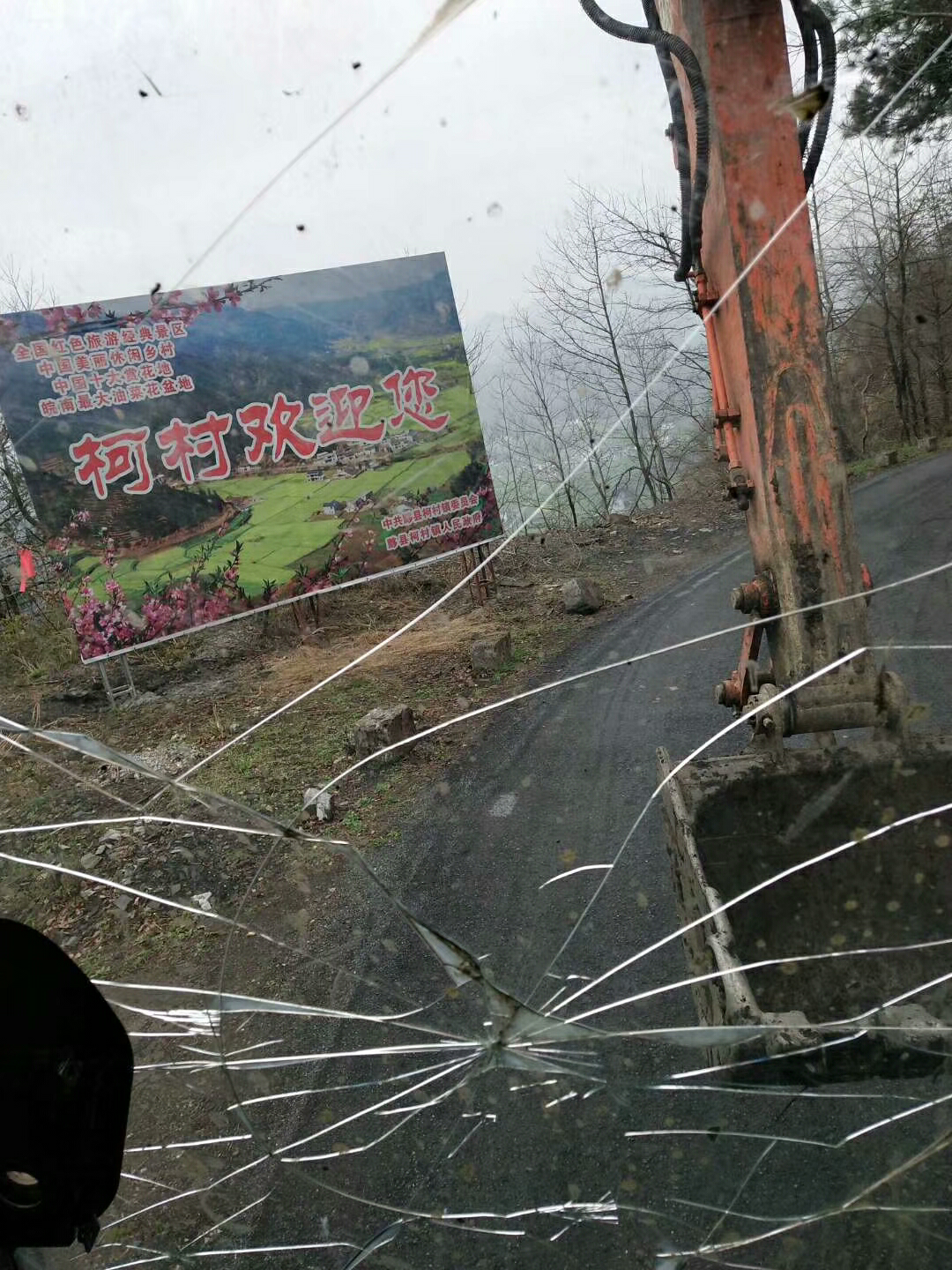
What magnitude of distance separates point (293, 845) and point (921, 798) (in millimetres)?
1321

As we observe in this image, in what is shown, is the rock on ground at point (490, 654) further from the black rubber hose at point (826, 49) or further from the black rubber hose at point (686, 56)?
the black rubber hose at point (826, 49)

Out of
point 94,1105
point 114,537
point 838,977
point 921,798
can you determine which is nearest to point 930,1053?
point 838,977

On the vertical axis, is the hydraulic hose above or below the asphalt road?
above

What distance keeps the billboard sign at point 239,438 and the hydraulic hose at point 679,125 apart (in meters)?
2.96

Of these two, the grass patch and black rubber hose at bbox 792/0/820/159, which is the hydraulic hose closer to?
black rubber hose at bbox 792/0/820/159

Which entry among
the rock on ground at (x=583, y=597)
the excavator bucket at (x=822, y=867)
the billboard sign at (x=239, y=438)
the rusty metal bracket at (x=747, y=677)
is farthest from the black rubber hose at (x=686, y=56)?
the rock on ground at (x=583, y=597)

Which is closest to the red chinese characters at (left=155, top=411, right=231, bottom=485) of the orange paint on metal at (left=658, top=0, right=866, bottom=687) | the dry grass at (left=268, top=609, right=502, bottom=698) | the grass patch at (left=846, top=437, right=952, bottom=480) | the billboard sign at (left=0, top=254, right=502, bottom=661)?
the billboard sign at (left=0, top=254, right=502, bottom=661)

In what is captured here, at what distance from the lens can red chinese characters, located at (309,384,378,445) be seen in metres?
4.80

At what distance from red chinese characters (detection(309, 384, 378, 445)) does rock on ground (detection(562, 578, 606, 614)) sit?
1.57 meters

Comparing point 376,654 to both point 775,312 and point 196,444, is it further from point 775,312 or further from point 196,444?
point 775,312

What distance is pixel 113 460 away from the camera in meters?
4.39

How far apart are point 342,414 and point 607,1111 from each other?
13.8 feet

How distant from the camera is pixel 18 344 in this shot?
4.00 metres

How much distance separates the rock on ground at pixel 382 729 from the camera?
131 inches
